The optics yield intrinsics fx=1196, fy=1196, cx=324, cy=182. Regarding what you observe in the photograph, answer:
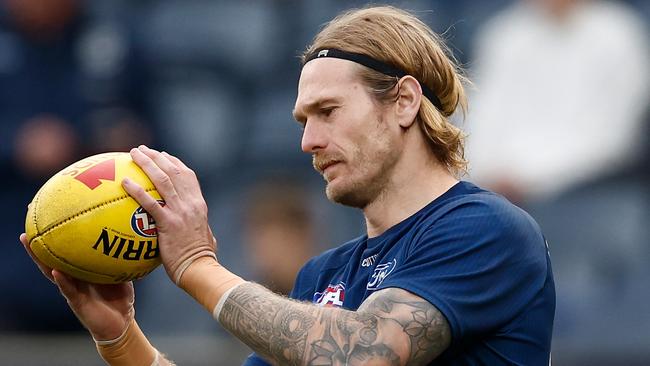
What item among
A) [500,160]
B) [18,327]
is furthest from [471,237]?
[18,327]

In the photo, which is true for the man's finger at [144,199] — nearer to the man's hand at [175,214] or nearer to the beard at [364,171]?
the man's hand at [175,214]

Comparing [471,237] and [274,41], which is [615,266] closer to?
[274,41]

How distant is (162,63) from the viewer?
9.84 m

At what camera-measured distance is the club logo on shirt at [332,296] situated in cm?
476

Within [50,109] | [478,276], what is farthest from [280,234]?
[478,276]

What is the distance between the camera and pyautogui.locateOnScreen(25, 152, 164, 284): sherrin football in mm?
4438

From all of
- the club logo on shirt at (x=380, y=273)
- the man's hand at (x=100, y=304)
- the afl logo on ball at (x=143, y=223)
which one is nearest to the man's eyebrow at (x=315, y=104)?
the club logo on shirt at (x=380, y=273)

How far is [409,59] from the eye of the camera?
492cm

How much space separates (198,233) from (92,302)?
0.75 meters

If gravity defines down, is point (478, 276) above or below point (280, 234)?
above

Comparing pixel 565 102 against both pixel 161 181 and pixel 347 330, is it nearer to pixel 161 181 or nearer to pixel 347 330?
pixel 161 181

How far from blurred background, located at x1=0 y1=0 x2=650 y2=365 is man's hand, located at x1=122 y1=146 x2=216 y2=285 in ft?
10.6

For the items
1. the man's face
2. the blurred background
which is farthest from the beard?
the blurred background

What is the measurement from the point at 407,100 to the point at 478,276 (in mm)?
929
